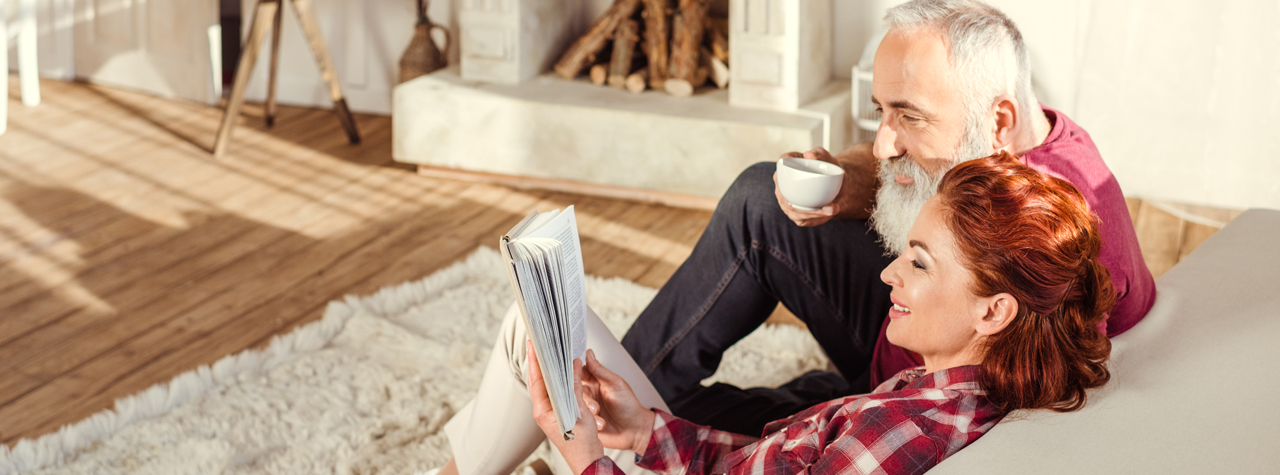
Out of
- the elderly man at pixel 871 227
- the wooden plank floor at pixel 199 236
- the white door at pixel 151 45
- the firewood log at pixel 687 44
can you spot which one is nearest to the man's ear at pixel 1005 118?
the elderly man at pixel 871 227

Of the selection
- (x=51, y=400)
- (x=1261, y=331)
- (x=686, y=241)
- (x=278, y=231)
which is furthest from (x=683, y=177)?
(x=1261, y=331)

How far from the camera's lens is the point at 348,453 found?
1703mm

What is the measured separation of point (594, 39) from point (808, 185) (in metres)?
2.15

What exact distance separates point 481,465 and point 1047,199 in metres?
0.77

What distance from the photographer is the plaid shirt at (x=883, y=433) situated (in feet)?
2.98

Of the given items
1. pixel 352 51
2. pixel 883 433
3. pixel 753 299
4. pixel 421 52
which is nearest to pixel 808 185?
pixel 753 299

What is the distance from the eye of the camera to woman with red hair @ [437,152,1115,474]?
35.6 inches

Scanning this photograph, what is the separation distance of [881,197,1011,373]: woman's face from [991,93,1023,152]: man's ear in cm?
30

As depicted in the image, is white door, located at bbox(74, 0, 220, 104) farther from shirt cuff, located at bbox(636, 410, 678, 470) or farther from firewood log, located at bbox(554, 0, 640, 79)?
shirt cuff, located at bbox(636, 410, 678, 470)

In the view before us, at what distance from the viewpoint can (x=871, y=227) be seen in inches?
56.6

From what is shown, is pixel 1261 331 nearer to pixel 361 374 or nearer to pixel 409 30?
pixel 361 374

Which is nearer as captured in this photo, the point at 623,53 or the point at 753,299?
the point at 753,299

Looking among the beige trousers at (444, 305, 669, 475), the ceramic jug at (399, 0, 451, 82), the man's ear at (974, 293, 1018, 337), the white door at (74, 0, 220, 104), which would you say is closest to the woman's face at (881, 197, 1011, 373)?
the man's ear at (974, 293, 1018, 337)

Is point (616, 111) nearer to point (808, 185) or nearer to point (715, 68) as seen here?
point (715, 68)
